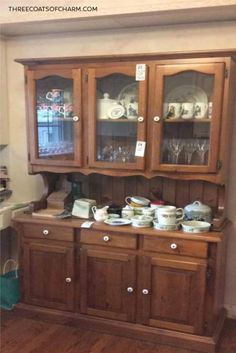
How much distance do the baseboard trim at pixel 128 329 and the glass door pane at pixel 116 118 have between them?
3.57 feet

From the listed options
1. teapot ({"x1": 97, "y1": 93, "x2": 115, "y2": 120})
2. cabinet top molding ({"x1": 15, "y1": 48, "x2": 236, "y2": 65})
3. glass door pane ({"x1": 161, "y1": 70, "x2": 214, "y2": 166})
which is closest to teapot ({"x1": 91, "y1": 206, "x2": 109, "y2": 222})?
glass door pane ({"x1": 161, "y1": 70, "x2": 214, "y2": 166})

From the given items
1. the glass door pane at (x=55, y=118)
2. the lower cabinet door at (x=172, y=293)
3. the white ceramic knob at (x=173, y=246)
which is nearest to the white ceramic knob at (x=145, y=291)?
the lower cabinet door at (x=172, y=293)

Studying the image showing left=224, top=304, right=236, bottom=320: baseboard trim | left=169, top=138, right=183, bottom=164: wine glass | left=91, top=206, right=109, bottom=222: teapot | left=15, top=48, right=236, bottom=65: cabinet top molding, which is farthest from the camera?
left=224, top=304, right=236, bottom=320: baseboard trim

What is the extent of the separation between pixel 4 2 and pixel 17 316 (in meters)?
2.21

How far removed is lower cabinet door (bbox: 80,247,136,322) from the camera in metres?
2.44

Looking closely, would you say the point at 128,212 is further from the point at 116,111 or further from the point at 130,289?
the point at 116,111

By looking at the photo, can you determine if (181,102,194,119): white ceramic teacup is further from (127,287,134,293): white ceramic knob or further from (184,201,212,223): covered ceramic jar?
(127,287,134,293): white ceramic knob

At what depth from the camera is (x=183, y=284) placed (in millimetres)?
2326

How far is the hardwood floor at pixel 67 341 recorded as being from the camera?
92.6 inches

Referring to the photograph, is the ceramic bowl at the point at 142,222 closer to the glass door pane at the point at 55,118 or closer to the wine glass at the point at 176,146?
the wine glass at the point at 176,146

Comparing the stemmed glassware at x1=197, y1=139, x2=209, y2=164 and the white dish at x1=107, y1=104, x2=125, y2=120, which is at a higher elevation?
the white dish at x1=107, y1=104, x2=125, y2=120

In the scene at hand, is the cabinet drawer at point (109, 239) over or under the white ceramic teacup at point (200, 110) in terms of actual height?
under

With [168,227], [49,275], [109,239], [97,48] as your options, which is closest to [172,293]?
[168,227]

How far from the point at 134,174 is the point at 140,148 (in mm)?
179
